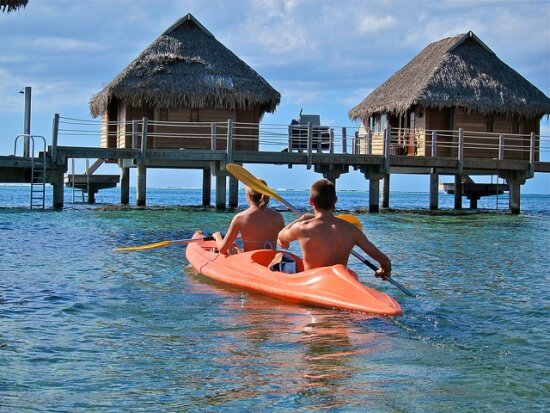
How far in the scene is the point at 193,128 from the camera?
24.8 meters

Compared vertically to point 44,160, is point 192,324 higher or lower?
lower

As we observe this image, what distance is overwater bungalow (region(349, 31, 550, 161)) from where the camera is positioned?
25500mm

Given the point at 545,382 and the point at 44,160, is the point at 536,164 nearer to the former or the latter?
the point at 44,160

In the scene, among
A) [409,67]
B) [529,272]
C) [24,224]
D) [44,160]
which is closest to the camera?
[529,272]

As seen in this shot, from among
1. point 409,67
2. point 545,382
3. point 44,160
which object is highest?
point 409,67

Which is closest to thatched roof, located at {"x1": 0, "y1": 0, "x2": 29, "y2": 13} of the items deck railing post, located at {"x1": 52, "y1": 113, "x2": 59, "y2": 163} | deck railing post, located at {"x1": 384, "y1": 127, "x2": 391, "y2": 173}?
deck railing post, located at {"x1": 52, "y1": 113, "x2": 59, "y2": 163}

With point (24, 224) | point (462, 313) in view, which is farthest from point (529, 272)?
point (24, 224)

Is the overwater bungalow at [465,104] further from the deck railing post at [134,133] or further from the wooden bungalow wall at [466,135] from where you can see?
the deck railing post at [134,133]

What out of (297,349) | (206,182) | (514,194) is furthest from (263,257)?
(206,182)

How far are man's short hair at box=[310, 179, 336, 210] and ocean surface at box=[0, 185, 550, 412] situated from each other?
87 cm

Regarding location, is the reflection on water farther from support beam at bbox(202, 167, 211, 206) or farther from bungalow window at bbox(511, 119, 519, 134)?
support beam at bbox(202, 167, 211, 206)

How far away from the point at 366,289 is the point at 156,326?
1.71m

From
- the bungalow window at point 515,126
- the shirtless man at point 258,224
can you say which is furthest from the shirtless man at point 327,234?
the bungalow window at point 515,126

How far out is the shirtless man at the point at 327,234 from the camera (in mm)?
7367
